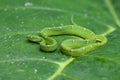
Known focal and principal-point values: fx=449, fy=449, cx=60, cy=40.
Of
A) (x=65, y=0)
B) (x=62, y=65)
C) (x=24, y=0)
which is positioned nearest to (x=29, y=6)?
(x=24, y=0)

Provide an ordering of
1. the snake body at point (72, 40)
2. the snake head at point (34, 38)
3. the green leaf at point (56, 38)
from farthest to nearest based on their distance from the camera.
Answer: the snake head at point (34, 38) → the snake body at point (72, 40) → the green leaf at point (56, 38)

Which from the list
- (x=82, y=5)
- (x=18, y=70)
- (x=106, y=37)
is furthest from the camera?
(x=82, y=5)

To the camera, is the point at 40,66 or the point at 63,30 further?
the point at 63,30

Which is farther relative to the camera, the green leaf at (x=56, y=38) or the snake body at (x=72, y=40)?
the snake body at (x=72, y=40)

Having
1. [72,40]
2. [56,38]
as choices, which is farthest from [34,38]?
[72,40]

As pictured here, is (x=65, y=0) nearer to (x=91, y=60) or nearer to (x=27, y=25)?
(x=27, y=25)

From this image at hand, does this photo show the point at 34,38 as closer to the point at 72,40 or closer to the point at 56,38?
the point at 56,38
